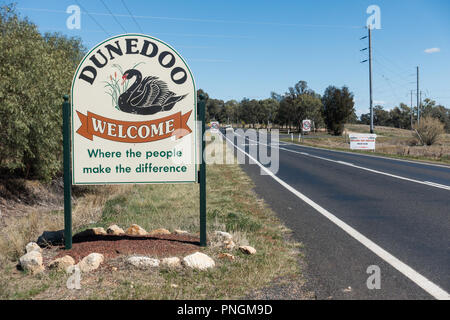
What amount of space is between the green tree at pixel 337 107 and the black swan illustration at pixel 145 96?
64.0 meters

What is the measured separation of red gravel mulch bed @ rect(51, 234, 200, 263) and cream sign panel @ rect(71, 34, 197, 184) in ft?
2.76

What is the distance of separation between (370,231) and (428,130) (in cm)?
3882

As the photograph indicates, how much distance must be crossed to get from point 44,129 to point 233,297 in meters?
8.72

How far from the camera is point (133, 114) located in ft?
19.4

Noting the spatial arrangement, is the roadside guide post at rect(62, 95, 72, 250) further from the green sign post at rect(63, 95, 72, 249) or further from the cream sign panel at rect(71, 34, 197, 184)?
the cream sign panel at rect(71, 34, 197, 184)

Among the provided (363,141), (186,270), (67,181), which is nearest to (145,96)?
(67,181)

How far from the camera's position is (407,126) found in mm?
134750

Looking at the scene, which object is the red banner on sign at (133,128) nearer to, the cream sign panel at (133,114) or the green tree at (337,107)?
the cream sign panel at (133,114)

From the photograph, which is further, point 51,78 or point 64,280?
point 51,78

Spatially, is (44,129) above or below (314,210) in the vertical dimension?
above

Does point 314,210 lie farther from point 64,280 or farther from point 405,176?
point 405,176

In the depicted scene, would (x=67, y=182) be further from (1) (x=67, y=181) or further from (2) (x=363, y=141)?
(2) (x=363, y=141)
